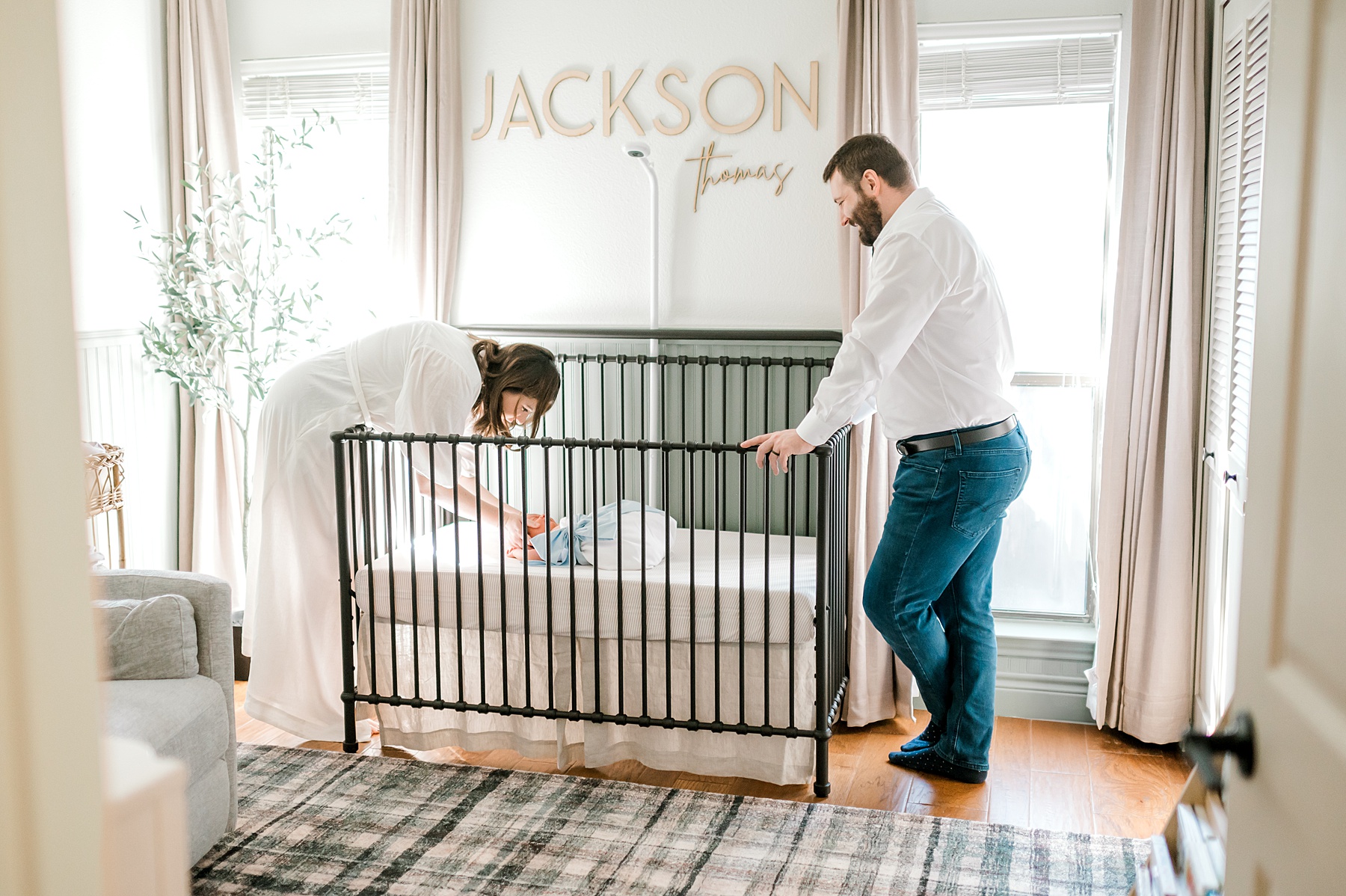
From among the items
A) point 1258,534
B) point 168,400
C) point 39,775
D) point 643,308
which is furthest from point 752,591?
point 168,400

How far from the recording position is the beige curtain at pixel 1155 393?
271 centimetres

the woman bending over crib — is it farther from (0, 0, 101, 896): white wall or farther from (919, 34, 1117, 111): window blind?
(0, 0, 101, 896): white wall

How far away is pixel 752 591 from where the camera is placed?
2.49m

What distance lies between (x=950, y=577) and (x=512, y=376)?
1187 millimetres

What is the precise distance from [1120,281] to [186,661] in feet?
7.94

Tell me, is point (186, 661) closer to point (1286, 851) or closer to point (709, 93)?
point (1286, 851)

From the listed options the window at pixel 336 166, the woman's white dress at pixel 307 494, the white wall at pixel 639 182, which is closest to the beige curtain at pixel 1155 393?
the white wall at pixel 639 182

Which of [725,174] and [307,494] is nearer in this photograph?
[307,494]

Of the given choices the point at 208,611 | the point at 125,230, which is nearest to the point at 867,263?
the point at 208,611

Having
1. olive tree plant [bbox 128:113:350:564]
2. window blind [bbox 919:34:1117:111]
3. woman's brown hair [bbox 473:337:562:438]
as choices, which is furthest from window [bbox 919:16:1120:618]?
olive tree plant [bbox 128:113:350:564]

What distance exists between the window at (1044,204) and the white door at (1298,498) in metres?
2.10

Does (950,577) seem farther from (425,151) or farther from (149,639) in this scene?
(425,151)

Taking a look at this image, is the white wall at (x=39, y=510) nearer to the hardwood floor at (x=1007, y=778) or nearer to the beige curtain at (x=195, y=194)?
the hardwood floor at (x=1007, y=778)

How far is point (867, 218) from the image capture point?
100 inches
